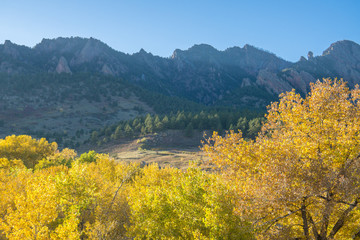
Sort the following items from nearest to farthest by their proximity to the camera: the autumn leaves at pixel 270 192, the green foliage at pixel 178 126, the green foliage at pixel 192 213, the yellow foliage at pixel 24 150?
1. the autumn leaves at pixel 270 192
2. the green foliage at pixel 192 213
3. the yellow foliage at pixel 24 150
4. the green foliage at pixel 178 126

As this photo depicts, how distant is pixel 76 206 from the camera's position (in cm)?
1822

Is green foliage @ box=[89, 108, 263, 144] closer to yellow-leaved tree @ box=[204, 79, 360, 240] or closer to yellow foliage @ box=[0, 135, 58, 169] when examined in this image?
yellow foliage @ box=[0, 135, 58, 169]

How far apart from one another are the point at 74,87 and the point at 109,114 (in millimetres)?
49299

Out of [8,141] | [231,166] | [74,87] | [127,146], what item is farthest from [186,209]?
[74,87]

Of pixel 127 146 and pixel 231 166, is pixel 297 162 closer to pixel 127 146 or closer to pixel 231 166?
pixel 231 166

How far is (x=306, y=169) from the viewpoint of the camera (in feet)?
43.9

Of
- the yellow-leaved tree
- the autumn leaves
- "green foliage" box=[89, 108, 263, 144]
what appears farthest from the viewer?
"green foliage" box=[89, 108, 263, 144]

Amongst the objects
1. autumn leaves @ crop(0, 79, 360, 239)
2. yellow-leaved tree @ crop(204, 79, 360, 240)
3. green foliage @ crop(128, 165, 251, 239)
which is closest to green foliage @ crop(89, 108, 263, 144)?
autumn leaves @ crop(0, 79, 360, 239)

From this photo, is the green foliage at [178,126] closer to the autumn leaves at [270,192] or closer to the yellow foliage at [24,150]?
the yellow foliage at [24,150]

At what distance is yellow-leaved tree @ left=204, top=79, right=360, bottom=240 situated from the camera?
13.0 metres

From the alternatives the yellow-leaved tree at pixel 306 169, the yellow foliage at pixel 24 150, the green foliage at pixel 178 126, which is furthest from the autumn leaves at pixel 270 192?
the green foliage at pixel 178 126

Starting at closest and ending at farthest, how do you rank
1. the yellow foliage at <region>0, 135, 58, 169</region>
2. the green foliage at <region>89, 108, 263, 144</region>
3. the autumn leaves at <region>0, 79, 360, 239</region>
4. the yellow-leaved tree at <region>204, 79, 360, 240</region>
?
the yellow-leaved tree at <region>204, 79, 360, 240</region> → the autumn leaves at <region>0, 79, 360, 239</region> → the yellow foliage at <region>0, 135, 58, 169</region> → the green foliage at <region>89, 108, 263, 144</region>

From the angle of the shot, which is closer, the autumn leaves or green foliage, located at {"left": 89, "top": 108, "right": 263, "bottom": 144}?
the autumn leaves

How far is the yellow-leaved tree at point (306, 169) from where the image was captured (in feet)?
42.5
